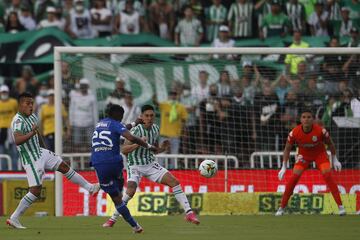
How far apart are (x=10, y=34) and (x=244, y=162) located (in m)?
7.02

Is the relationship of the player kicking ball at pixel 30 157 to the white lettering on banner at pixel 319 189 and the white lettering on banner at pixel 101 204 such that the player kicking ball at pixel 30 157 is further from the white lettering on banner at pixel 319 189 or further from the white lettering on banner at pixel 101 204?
the white lettering on banner at pixel 319 189

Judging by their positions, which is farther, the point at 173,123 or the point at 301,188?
the point at 173,123

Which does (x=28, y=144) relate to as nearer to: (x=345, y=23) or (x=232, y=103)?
(x=232, y=103)

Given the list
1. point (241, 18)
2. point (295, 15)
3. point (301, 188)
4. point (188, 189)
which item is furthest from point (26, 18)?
point (301, 188)

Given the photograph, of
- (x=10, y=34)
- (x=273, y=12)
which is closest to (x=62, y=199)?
(x=10, y=34)

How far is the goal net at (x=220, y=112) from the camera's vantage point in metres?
22.4

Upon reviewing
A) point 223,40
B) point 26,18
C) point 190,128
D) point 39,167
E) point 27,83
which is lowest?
point 39,167

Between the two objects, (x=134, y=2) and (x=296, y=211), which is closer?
(x=296, y=211)

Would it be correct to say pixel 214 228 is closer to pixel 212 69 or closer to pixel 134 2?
pixel 212 69

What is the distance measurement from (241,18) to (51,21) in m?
4.65

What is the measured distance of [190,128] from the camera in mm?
24000

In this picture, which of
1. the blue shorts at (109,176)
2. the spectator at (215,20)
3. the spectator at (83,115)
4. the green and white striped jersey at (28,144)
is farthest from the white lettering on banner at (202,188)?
the blue shorts at (109,176)

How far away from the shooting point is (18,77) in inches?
1053

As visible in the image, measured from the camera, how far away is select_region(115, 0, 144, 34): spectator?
2752cm
